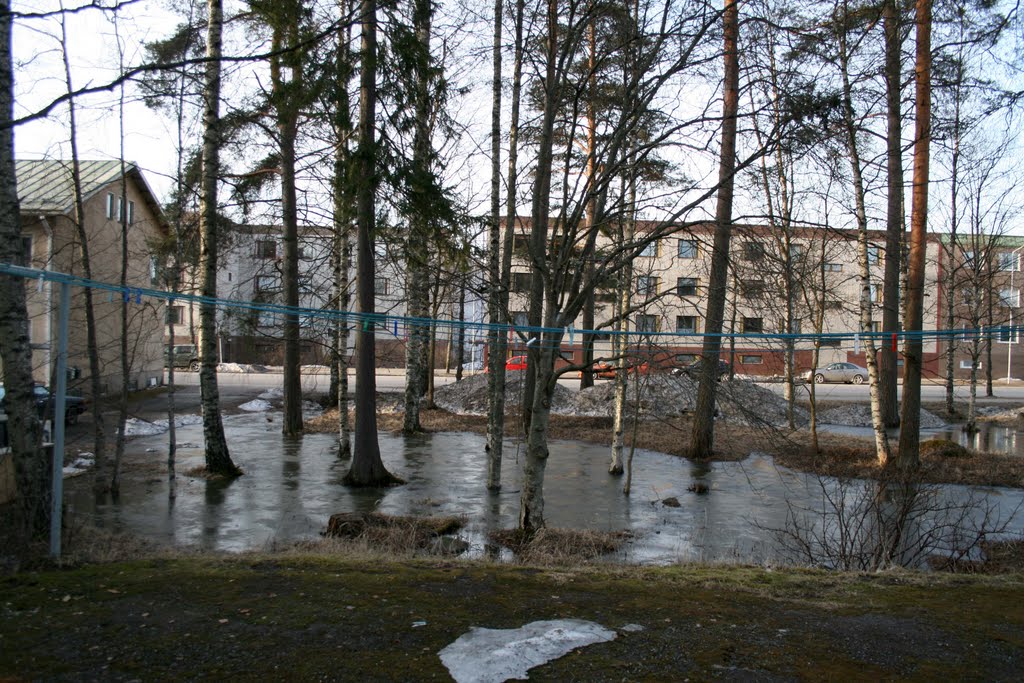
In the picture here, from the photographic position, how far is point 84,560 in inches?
239

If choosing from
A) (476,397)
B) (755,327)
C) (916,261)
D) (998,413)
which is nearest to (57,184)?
(476,397)

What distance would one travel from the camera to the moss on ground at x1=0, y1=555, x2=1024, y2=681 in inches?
157

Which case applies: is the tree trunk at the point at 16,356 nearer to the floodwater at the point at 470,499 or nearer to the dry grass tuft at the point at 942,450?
the floodwater at the point at 470,499

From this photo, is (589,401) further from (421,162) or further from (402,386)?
(421,162)

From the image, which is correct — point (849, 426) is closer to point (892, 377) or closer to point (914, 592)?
point (892, 377)

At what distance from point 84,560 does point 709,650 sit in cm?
474

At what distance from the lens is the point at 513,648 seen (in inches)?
165

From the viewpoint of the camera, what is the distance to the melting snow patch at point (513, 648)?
12.7 feet

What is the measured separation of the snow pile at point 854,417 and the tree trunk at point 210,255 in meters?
20.0

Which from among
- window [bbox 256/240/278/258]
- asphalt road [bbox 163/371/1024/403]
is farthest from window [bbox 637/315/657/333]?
asphalt road [bbox 163/371/1024/403]

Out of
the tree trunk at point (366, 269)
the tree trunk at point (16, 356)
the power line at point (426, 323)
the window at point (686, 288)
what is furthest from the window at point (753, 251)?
the tree trunk at point (16, 356)

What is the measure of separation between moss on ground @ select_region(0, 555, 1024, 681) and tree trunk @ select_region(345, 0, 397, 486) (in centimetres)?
649

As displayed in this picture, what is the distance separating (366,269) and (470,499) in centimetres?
419

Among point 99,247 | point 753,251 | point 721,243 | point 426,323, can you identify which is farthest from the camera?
point 99,247
